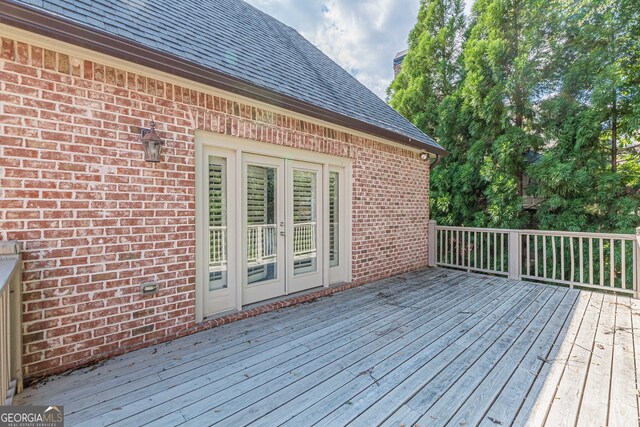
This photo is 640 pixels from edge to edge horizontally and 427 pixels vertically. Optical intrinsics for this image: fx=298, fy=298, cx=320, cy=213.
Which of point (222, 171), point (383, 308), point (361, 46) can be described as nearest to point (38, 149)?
point (222, 171)

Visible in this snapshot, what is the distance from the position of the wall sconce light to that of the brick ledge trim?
1.74 m

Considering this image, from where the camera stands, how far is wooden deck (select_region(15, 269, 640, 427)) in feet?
6.23

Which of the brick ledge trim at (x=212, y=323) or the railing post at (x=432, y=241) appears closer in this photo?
the brick ledge trim at (x=212, y=323)

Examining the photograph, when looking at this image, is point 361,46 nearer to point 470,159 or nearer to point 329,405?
point 470,159

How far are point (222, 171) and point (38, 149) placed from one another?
1.59m

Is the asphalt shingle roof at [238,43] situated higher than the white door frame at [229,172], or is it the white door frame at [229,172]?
the asphalt shingle roof at [238,43]

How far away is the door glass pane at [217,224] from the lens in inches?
134

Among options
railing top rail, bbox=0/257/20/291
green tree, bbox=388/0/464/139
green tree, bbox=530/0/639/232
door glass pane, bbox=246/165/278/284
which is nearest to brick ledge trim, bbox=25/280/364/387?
door glass pane, bbox=246/165/278/284

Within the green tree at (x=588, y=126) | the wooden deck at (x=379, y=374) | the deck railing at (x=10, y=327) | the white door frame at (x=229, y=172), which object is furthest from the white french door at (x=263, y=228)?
the green tree at (x=588, y=126)

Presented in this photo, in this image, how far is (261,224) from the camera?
3.89 meters

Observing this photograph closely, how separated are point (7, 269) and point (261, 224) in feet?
7.87

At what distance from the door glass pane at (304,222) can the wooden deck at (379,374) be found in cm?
83

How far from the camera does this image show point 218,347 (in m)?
2.84

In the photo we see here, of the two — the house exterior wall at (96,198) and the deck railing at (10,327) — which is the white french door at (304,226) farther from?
the deck railing at (10,327)
